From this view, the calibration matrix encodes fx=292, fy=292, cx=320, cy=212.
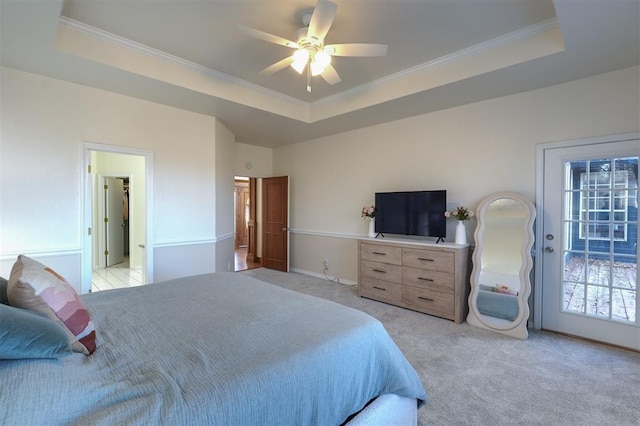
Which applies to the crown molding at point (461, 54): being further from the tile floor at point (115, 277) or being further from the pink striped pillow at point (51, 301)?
the tile floor at point (115, 277)

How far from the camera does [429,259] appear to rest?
142 inches

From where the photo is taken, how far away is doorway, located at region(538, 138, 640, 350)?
2795 millimetres

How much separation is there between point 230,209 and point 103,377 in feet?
13.7

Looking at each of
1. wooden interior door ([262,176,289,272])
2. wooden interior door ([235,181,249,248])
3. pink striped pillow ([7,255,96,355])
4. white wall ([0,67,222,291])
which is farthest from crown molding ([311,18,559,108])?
wooden interior door ([235,181,249,248])

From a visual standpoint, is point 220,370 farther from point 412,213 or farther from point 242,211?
point 242,211

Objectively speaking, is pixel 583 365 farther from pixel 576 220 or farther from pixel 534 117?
pixel 534 117

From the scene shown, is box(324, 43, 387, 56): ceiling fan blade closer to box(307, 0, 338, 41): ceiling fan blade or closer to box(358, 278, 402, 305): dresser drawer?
box(307, 0, 338, 41): ceiling fan blade

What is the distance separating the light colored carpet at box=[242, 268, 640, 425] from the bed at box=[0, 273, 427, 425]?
59 cm

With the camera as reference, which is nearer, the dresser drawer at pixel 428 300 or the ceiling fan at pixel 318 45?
the ceiling fan at pixel 318 45

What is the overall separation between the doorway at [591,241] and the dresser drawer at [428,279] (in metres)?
0.99

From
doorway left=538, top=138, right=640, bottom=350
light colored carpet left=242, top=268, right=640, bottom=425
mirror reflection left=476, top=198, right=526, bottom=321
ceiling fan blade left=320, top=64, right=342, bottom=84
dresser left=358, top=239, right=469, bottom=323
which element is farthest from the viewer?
dresser left=358, top=239, right=469, bottom=323

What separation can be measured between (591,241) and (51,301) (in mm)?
4327

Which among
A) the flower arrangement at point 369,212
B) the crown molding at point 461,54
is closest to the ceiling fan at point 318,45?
the crown molding at point 461,54

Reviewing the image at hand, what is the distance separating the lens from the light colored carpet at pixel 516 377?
6.23ft
